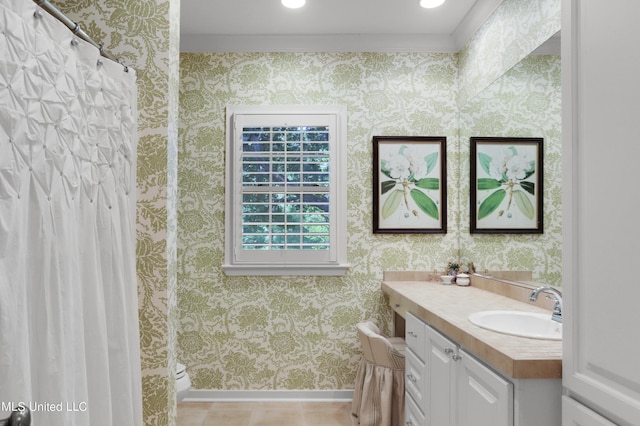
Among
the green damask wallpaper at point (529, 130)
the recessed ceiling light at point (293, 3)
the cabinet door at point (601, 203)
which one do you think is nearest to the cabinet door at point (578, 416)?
the cabinet door at point (601, 203)

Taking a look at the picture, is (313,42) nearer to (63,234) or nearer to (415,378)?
(415,378)

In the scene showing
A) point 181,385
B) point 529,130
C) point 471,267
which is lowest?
point 181,385

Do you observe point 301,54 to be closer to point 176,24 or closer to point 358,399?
point 176,24

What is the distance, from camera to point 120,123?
1.48 metres

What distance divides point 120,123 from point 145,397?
1007 mm

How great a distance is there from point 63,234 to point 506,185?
2.41m

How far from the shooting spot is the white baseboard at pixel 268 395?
→ 10.9ft

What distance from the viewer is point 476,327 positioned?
1801 mm

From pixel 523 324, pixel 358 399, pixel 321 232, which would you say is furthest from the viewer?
pixel 321 232

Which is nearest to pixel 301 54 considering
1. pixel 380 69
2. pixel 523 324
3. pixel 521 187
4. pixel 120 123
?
pixel 380 69

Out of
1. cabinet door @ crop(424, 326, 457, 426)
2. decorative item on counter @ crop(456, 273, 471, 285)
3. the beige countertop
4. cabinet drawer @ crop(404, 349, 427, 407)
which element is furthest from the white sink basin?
decorative item on counter @ crop(456, 273, 471, 285)

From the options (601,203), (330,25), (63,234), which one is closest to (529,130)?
(601,203)

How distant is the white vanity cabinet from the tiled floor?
2.38ft

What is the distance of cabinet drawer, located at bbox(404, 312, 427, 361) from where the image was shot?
2.26 metres
